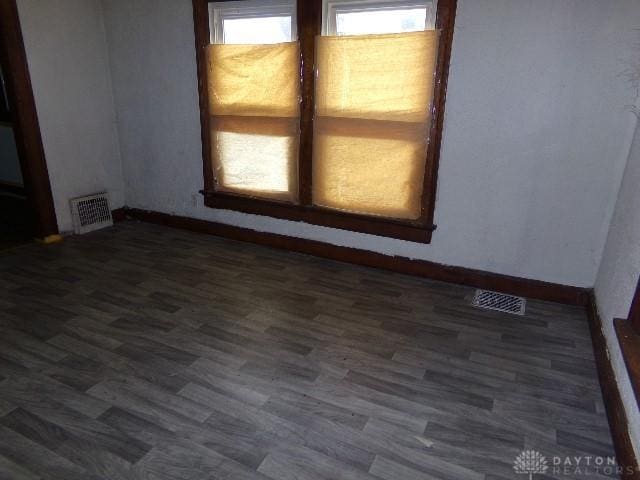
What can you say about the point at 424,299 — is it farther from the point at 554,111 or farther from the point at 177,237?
the point at 177,237

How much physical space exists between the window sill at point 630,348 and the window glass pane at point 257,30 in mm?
2986

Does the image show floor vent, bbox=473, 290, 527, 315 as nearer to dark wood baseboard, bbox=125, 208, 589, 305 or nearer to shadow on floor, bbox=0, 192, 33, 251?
dark wood baseboard, bbox=125, 208, 589, 305

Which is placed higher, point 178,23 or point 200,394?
point 178,23

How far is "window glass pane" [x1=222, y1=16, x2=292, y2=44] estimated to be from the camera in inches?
139

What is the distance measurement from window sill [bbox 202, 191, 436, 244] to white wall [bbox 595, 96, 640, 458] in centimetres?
115

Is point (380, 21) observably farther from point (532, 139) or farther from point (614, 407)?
point (614, 407)

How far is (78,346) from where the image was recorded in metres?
2.52

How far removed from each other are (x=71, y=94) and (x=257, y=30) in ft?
6.34

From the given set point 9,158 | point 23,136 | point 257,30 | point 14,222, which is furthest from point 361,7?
point 9,158

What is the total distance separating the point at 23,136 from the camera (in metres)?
3.85

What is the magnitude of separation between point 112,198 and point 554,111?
4.17 meters

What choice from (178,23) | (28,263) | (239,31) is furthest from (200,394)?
(178,23)

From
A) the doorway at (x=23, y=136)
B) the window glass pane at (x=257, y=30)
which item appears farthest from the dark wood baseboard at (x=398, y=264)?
the window glass pane at (x=257, y=30)

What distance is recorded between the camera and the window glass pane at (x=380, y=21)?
10.1 feet
